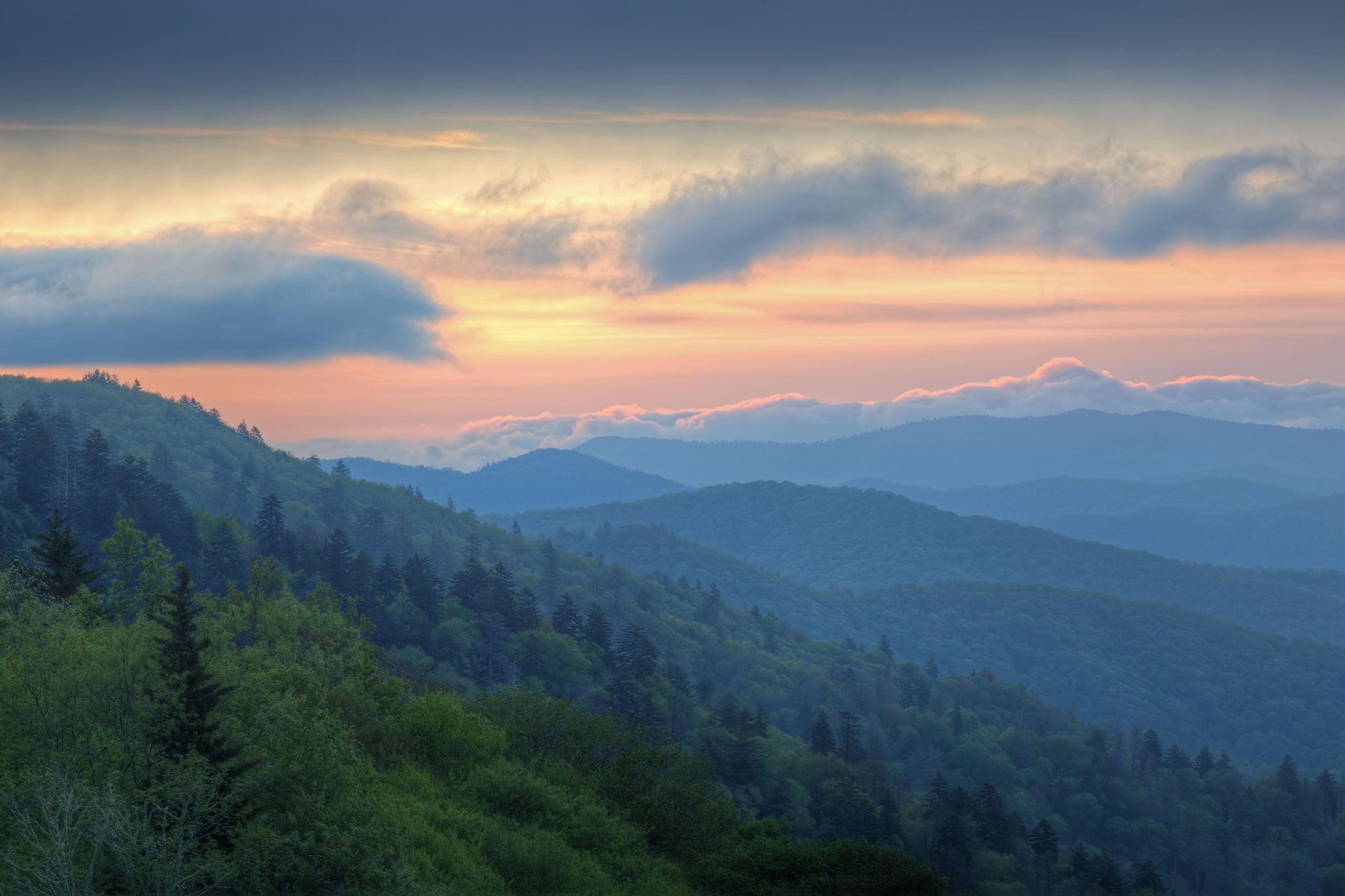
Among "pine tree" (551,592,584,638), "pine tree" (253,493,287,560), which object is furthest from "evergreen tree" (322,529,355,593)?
"pine tree" (551,592,584,638)

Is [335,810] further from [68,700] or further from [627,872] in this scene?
[627,872]

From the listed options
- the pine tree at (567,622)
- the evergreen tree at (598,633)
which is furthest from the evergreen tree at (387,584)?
the evergreen tree at (598,633)

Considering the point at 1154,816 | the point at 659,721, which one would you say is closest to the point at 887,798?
the point at 659,721

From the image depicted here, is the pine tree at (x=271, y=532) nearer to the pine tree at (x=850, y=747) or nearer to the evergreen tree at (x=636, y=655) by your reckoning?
the evergreen tree at (x=636, y=655)

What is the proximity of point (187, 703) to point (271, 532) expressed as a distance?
114584mm

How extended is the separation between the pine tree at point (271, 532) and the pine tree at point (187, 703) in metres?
108

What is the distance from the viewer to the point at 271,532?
486ft

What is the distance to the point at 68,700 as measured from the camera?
41.2m

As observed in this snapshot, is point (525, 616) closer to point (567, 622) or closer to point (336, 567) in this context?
point (567, 622)

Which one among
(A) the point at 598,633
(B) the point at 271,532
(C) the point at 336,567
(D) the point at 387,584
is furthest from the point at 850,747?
(B) the point at 271,532

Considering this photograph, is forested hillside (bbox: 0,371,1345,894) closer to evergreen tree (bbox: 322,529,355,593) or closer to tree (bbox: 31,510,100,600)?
tree (bbox: 31,510,100,600)

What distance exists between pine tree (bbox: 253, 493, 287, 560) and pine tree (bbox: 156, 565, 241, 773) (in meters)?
108

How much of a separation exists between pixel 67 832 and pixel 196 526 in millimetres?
131012

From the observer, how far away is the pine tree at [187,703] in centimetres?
3978
